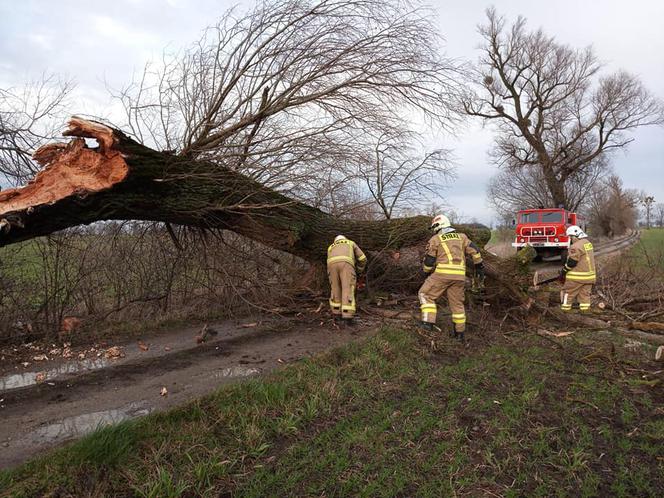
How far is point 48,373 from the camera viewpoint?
4.27 m

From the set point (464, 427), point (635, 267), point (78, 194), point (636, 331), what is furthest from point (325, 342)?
point (635, 267)

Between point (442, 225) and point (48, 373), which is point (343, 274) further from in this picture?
point (48, 373)

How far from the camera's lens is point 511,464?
2609 mm

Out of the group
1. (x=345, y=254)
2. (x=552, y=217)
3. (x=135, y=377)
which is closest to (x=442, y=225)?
(x=345, y=254)

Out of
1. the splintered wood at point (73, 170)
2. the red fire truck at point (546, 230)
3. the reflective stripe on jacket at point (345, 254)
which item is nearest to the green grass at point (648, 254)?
the red fire truck at point (546, 230)

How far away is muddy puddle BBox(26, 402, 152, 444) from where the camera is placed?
9.71 feet

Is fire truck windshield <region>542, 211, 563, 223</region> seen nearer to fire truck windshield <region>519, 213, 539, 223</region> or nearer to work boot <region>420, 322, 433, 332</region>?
fire truck windshield <region>519, 213, 539, 223</region>

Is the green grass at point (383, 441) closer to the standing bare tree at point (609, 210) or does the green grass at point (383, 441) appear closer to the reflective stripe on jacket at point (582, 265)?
the reflective stripe on jacket at point (582, 265)

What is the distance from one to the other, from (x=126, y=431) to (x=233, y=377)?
1476mm

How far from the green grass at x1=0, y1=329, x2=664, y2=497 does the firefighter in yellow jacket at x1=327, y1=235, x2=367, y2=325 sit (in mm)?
2132

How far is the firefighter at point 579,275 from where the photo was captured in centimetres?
726

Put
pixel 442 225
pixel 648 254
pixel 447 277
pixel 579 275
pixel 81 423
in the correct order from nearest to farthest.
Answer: pixel 81 423
pixel 447 277
pixel 442 225
pixel 579 275
pixel 648 254

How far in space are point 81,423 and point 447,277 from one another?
4.36 meters

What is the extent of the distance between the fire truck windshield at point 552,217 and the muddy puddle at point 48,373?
1643cm
